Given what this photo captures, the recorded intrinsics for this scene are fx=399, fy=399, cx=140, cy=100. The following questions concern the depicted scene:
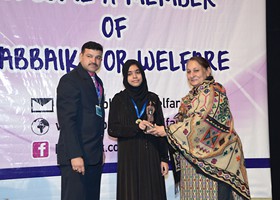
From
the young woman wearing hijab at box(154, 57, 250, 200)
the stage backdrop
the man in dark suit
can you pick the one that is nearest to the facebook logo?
the stage backdrop

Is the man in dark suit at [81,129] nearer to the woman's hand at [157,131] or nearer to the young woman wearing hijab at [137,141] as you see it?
the young woman wearing hijab at [137,141]

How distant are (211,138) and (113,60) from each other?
124cm

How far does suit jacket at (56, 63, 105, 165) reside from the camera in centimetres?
239

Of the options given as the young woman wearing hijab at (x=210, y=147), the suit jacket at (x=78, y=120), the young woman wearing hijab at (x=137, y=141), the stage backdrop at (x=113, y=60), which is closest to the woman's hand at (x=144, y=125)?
the young woman wearing hijab at (x=137, y=141)

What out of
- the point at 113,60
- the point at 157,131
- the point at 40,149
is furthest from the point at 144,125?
the point at 40,149

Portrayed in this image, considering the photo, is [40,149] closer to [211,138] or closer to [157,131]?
[157,131]

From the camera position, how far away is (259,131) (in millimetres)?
3506

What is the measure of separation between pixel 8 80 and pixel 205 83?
1.60 meters

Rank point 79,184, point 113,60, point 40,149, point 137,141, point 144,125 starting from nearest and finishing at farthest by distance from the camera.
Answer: point 79,184, point 144,125, point 137,141, point 40,149, point 113,60

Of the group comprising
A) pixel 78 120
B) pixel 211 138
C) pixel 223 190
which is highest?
pixel 78 120

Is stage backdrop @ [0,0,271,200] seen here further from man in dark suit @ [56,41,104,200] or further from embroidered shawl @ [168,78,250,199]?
embroidered shawl @ [168,78,250,199]

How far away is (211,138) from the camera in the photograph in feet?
8.07

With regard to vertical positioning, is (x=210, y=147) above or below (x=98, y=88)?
below

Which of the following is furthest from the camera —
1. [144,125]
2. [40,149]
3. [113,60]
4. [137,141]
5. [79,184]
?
[113,60]
